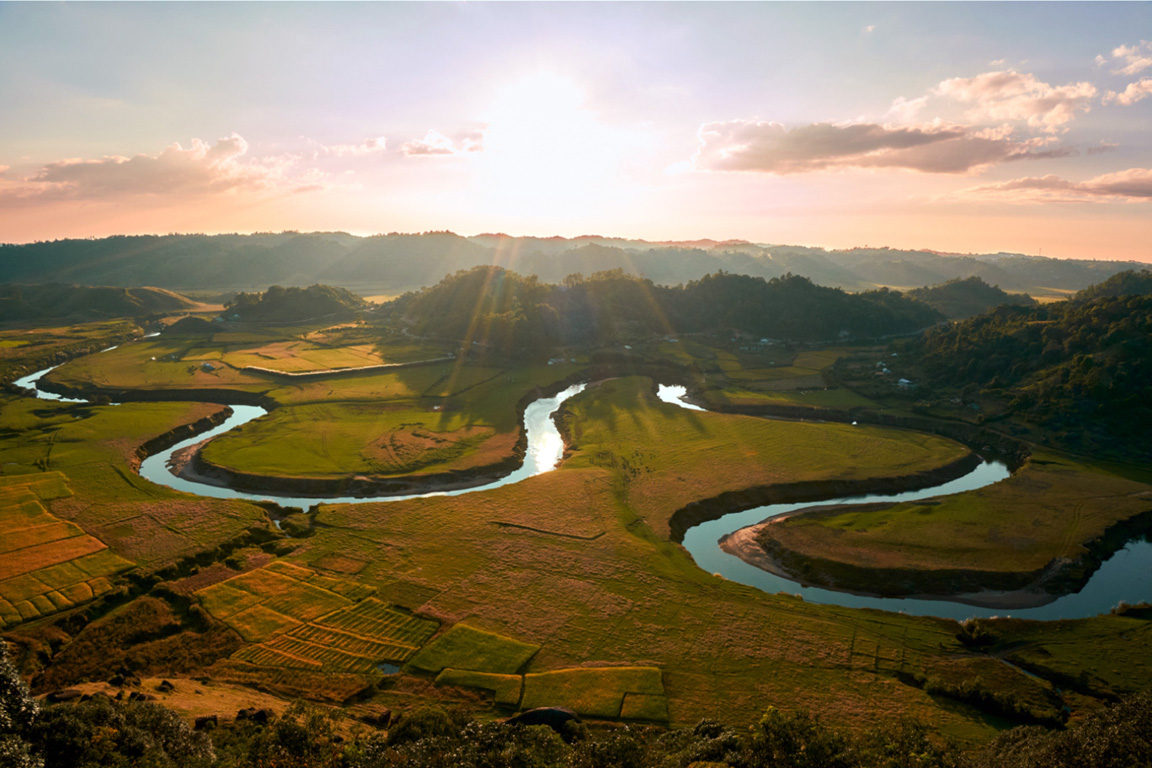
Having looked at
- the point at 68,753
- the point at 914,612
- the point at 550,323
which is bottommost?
the point at 914,612

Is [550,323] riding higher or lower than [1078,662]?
higher

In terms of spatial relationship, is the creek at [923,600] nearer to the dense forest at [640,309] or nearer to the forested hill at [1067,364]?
the forested hill at [1067,364]

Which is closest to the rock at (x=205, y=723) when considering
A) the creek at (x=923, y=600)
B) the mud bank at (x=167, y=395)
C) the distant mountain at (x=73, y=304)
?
the creek at (x=923, y=600)

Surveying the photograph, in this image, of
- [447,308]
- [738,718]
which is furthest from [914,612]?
[447,308]

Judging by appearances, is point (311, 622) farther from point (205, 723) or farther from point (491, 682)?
point (491, 682)

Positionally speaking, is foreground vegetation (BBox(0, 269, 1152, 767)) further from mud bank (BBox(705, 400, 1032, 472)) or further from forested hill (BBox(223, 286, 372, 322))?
forested hill (BBox(223, 286, 372, 322))

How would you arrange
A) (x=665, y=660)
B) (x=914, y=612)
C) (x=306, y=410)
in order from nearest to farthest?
(x=665, y=660)
(x=914, y=612)
(x=306, y=410)

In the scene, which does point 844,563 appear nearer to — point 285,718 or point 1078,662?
point 1078,662
